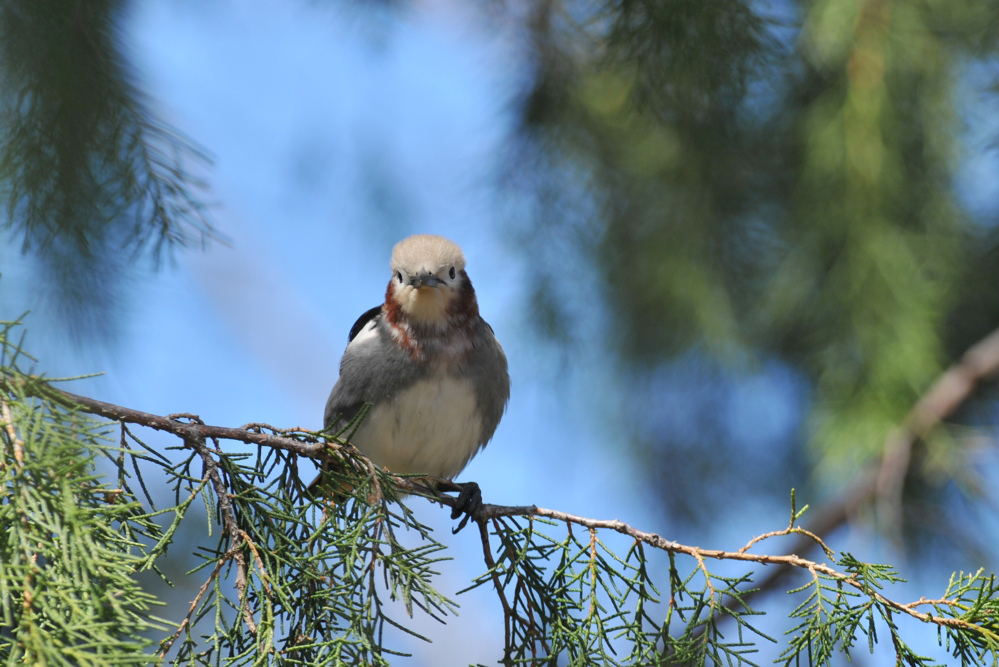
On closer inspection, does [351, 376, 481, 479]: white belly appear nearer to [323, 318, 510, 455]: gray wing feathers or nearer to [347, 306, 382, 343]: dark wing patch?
[323, 318, 510, 455]: gray wing feathers

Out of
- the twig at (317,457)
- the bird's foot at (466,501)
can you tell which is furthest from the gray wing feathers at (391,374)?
the twig at (317,457)

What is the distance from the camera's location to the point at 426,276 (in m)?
2.89

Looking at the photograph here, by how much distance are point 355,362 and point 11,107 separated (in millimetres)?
Answer: 1405

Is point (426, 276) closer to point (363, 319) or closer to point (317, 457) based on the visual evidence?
point (363, 319)

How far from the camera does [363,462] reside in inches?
69.2

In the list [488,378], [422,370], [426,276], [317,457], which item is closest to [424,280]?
[426,276]

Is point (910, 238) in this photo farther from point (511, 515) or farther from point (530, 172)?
point (511, 515)

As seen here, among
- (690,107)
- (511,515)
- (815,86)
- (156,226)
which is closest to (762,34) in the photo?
(690,107)

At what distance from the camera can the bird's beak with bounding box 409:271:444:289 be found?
2879mm

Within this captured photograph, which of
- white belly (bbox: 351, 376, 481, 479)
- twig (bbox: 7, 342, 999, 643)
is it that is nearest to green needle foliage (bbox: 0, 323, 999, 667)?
twig (bbox: 7, 342, 999, 643)

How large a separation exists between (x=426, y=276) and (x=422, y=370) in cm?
32

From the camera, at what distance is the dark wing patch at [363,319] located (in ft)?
10.7

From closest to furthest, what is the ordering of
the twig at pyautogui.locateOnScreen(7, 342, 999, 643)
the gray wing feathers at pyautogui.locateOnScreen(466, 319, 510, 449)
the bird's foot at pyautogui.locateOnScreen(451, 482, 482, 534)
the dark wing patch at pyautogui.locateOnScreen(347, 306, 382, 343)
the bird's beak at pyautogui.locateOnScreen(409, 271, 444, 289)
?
the twig at pyautogui.locateOnScreen(7, 342, 999, 643), the bird's foot at pyautogui.locateOnScreen(451, 482, 482, 534), the bird's beak at pyautogui.locateOnScreen(409, 271, 444, 289), the gray wing feathers at pyautogui.locateOnScreen(466, 319, 510, 449), the dark wing patch at pyautogui.locateOnScreen(347, 306, 382, 343)

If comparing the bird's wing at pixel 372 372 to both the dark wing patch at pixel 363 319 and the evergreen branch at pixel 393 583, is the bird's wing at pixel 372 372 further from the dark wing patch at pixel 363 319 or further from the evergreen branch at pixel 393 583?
the evergreen branch at pixel 393 583
